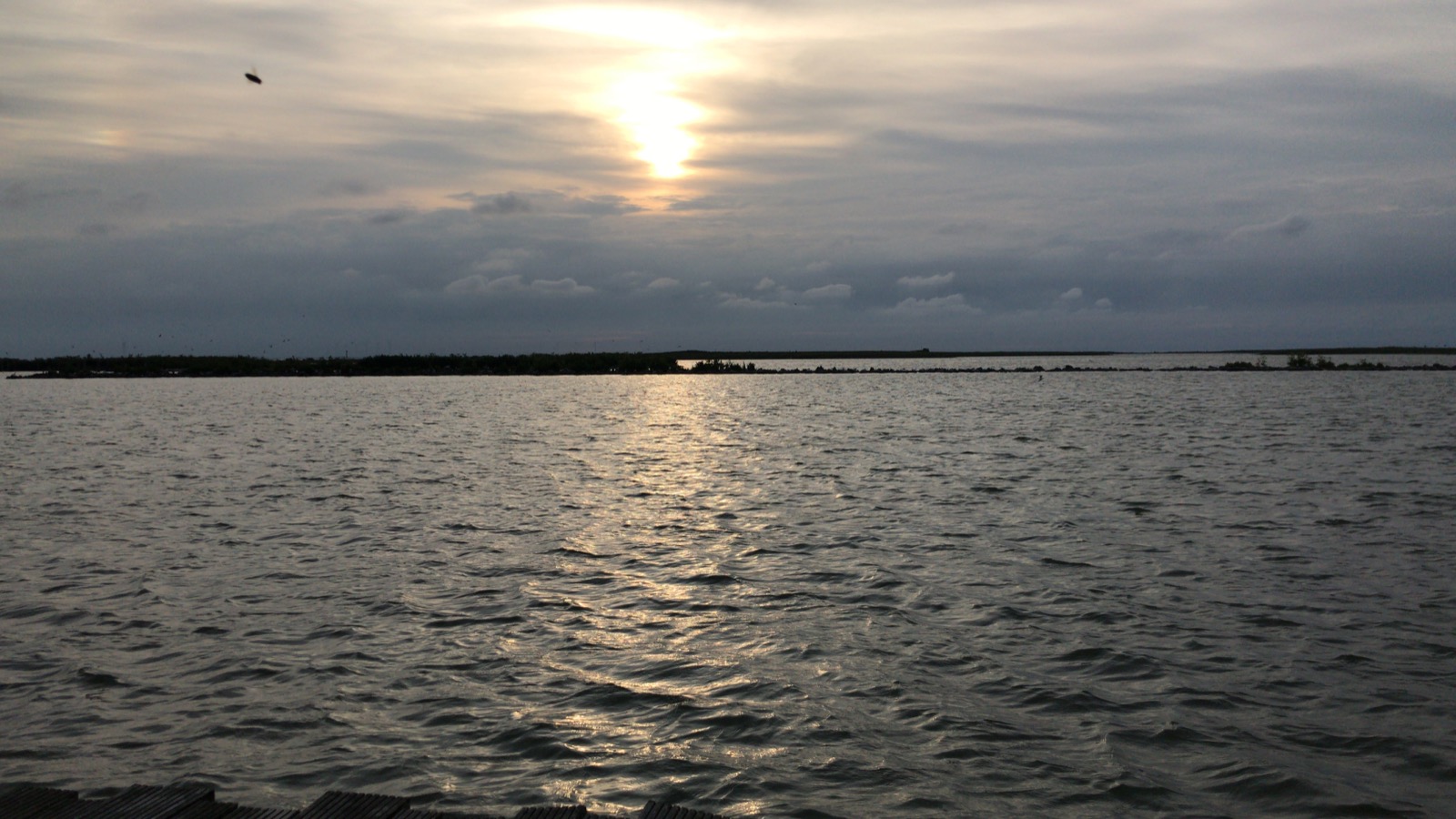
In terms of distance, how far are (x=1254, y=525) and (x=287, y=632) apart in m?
20.9

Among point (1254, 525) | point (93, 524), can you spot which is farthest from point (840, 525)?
point (93, 524)

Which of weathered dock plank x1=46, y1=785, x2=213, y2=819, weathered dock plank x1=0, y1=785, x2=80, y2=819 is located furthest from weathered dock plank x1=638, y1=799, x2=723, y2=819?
weathered dock plank x1=0, y1=785, x2=80, y2=819

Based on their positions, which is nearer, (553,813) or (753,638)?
(553,813)

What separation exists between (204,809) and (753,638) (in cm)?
824

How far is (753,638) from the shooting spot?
13703 millimetres

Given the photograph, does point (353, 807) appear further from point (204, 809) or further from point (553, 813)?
point (553, 813)

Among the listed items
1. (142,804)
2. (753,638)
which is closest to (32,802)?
(142,804)

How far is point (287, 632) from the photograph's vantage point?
14.0 m

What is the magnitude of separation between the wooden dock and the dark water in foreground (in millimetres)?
1926

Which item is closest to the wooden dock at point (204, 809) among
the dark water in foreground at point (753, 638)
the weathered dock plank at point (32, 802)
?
the weathered dock plank at point (32, 802)

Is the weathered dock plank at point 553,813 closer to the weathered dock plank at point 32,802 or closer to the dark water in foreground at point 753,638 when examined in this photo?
the dark water in foreground at point 753,638

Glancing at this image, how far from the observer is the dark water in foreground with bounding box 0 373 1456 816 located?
9.16 meters

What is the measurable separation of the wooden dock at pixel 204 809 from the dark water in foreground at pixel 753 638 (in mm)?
1926

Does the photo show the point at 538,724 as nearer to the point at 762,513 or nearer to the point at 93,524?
the point at 762,513
